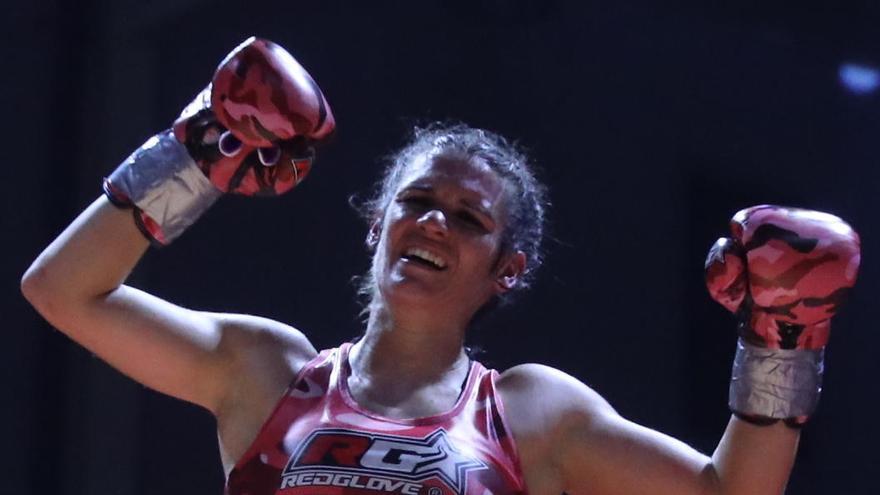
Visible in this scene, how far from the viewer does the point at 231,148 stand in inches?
57.0

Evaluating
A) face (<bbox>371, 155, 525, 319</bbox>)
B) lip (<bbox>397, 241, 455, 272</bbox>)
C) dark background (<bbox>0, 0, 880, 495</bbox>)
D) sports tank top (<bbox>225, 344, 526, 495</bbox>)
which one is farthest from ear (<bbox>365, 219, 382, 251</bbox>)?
dark background (<bbox>0, 0, 880, 495</bbox>)

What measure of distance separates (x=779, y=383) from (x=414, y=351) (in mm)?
412

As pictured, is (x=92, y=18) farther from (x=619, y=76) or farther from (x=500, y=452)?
(x=500, y=452)

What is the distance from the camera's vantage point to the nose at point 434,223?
1526 mm

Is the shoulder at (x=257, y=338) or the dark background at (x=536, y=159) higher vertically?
the dark background at (x=536, y=159)

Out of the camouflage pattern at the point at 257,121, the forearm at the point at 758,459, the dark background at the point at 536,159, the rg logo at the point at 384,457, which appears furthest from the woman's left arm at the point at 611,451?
the dark background at the point at 536,159

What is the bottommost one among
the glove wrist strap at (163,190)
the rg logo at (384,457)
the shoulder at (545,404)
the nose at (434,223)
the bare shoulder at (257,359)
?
the rg logo at (384,457)

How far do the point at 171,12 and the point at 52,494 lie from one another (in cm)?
86

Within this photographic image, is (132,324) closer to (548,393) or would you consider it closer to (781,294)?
(548,393)

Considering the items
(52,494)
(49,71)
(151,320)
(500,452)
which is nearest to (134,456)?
(52,494)

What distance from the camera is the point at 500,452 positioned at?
1449 millimetres

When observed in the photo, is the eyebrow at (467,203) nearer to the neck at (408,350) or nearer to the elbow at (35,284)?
the neck at (408,350)

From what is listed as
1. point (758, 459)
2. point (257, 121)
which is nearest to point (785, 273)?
point (758, 459)

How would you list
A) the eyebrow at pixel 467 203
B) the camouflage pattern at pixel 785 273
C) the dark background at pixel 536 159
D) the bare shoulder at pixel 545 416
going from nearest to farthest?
the camouflage pattern at pixel 785 273 < the bare shoulder at pixel 545 416 < the eyebrow at pixel 467 203 < the dark background at pixel 536 159
